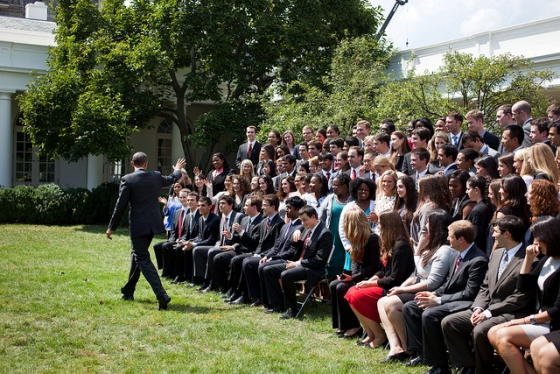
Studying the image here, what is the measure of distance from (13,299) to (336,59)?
13.8m

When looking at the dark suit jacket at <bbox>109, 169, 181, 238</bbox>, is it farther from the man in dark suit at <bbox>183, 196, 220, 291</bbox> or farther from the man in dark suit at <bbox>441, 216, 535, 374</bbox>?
the man in dark suit at <bbox>441, 216, 535, 374</bbox>

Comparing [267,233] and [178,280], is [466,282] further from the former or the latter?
[178,280]

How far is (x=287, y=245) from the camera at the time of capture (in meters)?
10.3

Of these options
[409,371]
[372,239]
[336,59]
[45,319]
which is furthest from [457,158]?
[336,59]

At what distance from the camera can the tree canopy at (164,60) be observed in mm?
23359

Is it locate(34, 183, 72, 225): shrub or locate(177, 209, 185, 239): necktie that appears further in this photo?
locate(34, 183, 72, 225): shrub

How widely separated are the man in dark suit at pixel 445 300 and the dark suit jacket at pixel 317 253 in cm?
254

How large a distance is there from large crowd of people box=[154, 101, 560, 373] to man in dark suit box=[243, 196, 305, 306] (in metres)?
0.02

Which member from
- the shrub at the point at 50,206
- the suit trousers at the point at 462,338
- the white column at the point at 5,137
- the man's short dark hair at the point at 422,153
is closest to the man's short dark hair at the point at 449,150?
the man's short dark hair at the point at 422,153

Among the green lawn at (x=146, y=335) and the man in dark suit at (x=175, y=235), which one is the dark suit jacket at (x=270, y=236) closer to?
the green lawn at (x=146, y=335)

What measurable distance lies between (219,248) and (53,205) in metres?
15.7

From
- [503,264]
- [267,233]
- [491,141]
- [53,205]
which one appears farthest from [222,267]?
[53,205]

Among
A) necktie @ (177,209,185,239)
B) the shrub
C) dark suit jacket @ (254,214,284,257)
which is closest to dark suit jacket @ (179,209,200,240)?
necktie @ (177,209,185,239)

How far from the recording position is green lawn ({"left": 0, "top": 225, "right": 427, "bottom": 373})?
23.0 ft
